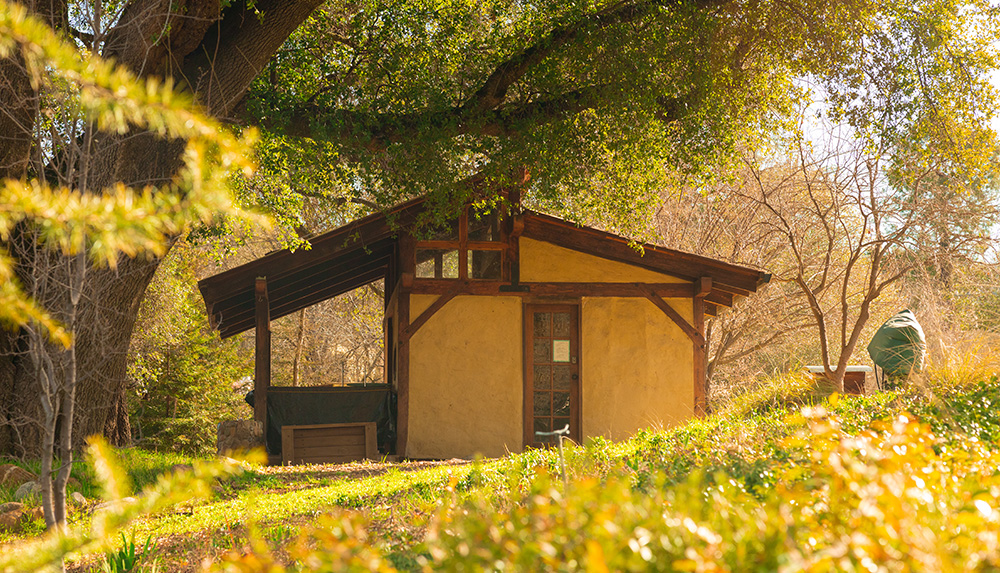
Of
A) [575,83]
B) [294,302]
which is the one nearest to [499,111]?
[575,83]

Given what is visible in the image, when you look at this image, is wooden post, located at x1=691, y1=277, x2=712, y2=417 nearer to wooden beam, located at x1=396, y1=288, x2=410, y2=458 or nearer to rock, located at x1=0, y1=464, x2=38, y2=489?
wooden beam, located at x1=396, y1=288, x2=410, y2=458

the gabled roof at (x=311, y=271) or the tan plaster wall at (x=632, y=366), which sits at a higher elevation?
the gabled roof at (x=311, y=271)

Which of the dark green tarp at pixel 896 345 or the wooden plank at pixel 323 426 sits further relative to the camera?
the wooden plank at pixel 323 426

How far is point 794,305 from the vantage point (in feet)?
52.2

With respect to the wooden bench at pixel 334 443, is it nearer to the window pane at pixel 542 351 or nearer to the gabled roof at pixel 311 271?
the gabled roof at pixel 311 271

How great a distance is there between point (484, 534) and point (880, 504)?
1040mm

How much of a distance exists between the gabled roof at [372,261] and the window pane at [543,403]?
7.55 feet

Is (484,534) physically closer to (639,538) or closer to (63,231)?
(639,538)

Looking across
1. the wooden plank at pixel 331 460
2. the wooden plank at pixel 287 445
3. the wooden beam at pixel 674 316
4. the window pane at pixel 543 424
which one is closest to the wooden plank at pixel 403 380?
the wooden plank at pixel 331 460

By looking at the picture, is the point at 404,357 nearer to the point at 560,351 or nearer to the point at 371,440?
the point at 371,440

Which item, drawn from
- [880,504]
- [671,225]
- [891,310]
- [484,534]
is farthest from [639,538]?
[891,310]

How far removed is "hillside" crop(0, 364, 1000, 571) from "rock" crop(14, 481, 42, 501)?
0.71m

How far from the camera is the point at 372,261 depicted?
1238cm

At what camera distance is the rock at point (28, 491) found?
5.41 meters
